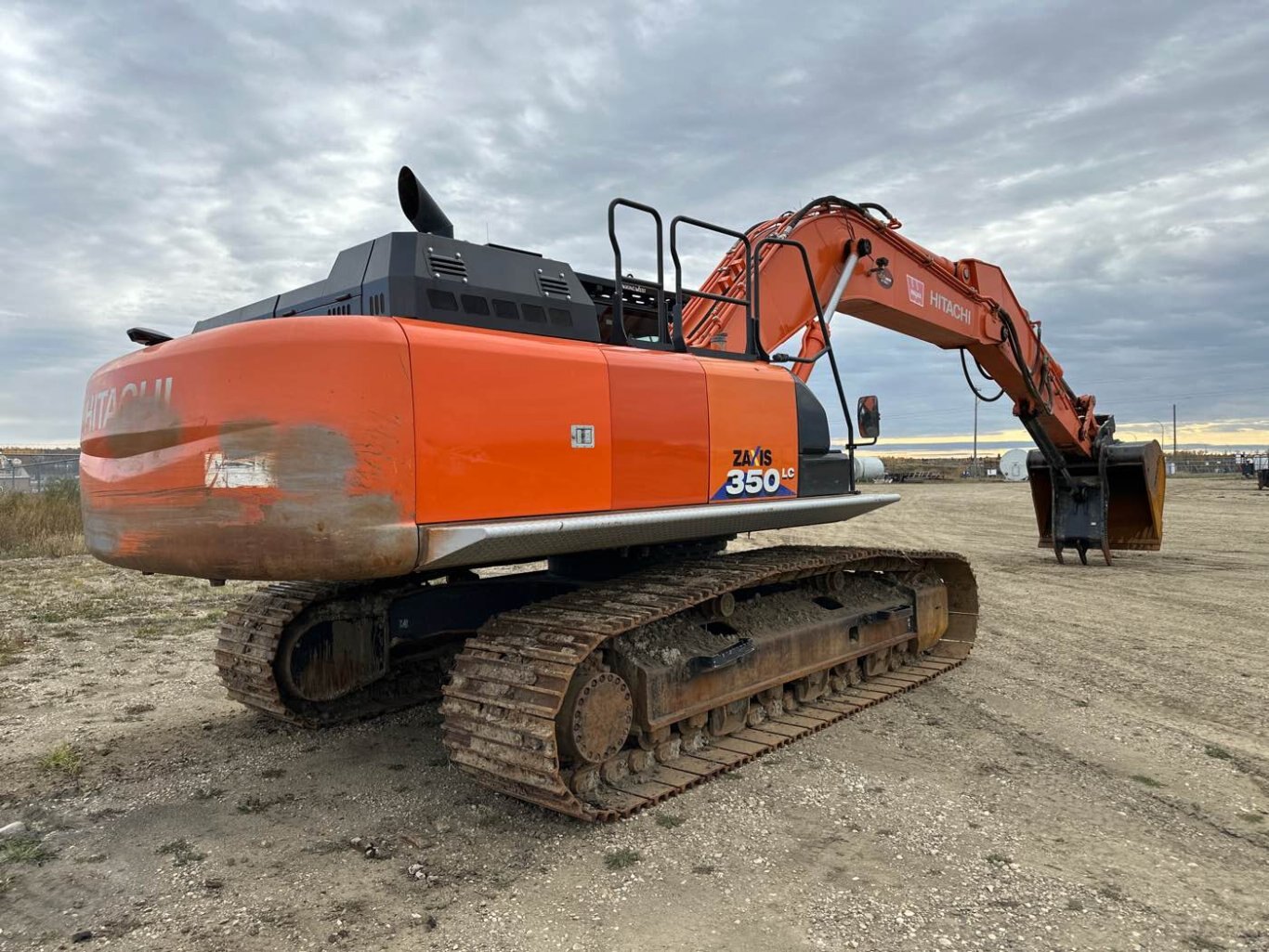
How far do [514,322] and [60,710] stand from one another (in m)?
4.57

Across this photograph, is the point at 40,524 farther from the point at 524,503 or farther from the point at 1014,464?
the point at 1014,464

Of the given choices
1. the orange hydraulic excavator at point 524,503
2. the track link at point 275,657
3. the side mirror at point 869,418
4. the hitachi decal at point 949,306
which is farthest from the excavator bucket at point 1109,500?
the track link at point 275,657

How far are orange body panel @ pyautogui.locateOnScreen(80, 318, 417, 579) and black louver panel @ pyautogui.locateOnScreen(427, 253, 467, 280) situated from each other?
0.54 m

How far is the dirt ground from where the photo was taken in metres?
3.18

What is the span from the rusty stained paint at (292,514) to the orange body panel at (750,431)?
1.92 meters

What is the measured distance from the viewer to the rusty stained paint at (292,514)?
330cm

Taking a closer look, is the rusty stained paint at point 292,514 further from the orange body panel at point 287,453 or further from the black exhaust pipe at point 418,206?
the black exhaust pipe at point 418,206

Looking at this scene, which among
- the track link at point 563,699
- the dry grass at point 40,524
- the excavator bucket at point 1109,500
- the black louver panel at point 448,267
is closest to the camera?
the track link at point 563,699

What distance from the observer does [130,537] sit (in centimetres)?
374

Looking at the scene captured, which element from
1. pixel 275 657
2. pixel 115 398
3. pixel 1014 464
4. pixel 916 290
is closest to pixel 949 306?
pixel 916 290

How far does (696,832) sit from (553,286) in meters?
2.70

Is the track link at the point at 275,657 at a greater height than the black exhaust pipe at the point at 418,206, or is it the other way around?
the black exhaust pipe at the point at 418,206

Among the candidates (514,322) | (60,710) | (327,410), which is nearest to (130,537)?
(327,410)

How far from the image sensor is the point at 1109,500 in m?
13.2
